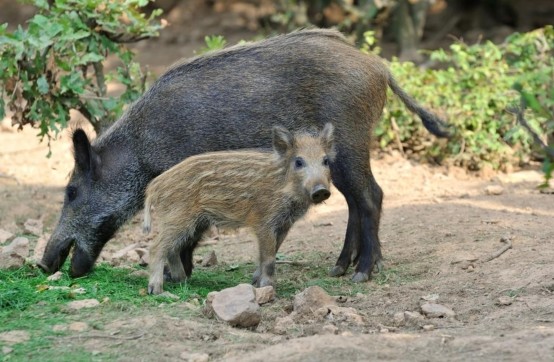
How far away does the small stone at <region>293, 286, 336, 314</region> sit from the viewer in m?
5.52

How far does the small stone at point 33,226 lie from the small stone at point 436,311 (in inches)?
156

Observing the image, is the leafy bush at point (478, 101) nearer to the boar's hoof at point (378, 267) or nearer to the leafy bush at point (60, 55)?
the leafy bush at point (60, 55)

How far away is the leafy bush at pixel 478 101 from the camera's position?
387 inches

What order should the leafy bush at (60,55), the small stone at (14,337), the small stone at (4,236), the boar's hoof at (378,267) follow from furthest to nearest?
the small stone at (4,236)
the leafy bush at (60,55)
the boar's hoof at (378,267)
the small stone at (14,337)

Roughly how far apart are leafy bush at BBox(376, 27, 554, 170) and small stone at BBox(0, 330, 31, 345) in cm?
595

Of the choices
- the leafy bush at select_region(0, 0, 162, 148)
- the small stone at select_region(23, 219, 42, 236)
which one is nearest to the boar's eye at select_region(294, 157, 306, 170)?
the leafy bush at select_region(0, 0, 162, 148)

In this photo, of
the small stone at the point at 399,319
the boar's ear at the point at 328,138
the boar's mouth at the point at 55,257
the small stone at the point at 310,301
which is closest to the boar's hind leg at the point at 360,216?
the boar's ear at the point at 328,138

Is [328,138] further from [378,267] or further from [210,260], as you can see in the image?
[210,260]

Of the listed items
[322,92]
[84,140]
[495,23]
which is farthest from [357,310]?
[495,23]

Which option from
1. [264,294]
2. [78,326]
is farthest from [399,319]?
[78,326]

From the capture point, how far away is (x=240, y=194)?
20.4 feet

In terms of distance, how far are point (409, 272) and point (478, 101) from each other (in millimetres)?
3540

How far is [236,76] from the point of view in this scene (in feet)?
22.4

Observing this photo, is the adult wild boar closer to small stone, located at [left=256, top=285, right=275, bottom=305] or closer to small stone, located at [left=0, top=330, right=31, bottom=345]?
small stone, located at [left=256, top=285, right=275, bottom=305]
